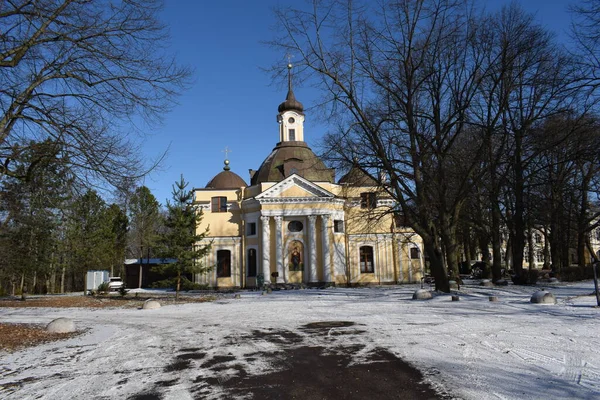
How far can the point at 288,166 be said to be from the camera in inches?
1479

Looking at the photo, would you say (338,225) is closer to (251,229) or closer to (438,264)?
(251,229)

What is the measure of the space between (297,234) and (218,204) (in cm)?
880

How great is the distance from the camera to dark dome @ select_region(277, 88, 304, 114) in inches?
1655

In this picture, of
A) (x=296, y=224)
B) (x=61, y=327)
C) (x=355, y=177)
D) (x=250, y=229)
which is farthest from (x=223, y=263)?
(x=61, y=327)

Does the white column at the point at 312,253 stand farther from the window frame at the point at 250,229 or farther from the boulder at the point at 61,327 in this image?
the boulder at the point at 61,327

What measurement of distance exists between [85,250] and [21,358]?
2768 cm

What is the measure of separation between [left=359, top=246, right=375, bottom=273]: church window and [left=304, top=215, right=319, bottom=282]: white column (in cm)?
468

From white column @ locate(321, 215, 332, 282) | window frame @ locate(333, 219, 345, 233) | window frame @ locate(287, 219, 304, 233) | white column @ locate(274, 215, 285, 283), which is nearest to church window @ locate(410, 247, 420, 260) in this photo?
window frame @ locate(333, 219, 345, 233)

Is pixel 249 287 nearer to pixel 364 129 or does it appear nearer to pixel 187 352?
pixel 364 129

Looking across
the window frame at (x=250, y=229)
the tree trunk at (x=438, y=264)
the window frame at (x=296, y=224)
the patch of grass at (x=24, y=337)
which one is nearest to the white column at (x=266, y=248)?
the window frame at (x=296, y=224)

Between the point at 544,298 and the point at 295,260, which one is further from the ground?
the point at 295,260

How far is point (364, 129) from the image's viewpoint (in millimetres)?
18750

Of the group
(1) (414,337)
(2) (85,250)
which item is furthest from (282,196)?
(1) (414,337)

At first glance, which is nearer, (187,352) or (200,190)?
(187,352)
